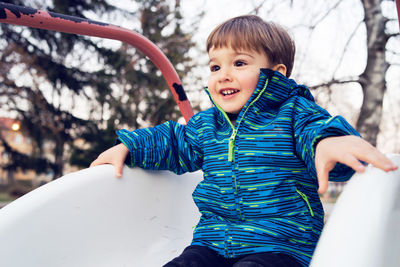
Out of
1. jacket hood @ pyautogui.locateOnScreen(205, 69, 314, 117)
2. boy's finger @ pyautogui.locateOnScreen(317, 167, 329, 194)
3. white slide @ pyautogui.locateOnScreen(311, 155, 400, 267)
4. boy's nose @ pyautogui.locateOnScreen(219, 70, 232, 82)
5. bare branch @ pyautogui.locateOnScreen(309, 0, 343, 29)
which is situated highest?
bare branch @ pyautogui.locateOnScreen(309, 0, 343, 29)

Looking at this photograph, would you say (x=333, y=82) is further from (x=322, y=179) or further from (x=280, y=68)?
(x=322, y=179)

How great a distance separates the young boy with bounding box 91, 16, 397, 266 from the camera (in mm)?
801

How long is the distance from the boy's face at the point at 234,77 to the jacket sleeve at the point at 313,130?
0.14 m

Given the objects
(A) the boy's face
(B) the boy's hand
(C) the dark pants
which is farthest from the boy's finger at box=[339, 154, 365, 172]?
(A) the boy's face

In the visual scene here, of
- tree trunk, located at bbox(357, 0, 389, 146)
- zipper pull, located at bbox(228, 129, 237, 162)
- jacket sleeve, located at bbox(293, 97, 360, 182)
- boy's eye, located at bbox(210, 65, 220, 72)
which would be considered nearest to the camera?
jacket sleeve, located at bbox(293, 97, 360, 182)

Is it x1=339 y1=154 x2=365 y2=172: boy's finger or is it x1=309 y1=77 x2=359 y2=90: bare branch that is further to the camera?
x1=309 y1=77 x2=359 y2=90: bare branch

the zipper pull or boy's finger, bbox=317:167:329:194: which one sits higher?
the zipper pull

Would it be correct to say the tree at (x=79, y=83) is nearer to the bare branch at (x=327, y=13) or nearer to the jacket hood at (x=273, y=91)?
the bare branch at (x=327, y=13)

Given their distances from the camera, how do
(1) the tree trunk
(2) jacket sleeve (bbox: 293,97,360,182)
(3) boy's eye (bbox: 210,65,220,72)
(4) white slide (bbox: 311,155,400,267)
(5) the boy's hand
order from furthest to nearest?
(1) the tree trunk
(3) boy's eye (bbox: 210,65,220,72)
(2) jacket sleeve (bbox: 293,97,360,182)
(5) the boy's hand
(4) white slide (bbox: 311,155,400,267)

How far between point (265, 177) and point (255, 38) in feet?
1.22

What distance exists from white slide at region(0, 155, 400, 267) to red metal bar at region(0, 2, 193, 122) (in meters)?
0.36

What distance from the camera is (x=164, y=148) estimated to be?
1.10 meters

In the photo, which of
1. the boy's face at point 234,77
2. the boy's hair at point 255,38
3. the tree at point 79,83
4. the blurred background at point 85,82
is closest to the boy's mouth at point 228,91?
the boy's face at point 234,77

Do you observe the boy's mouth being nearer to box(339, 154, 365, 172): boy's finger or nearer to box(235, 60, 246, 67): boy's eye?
box(235, 60, 246, 67): boy's eye
